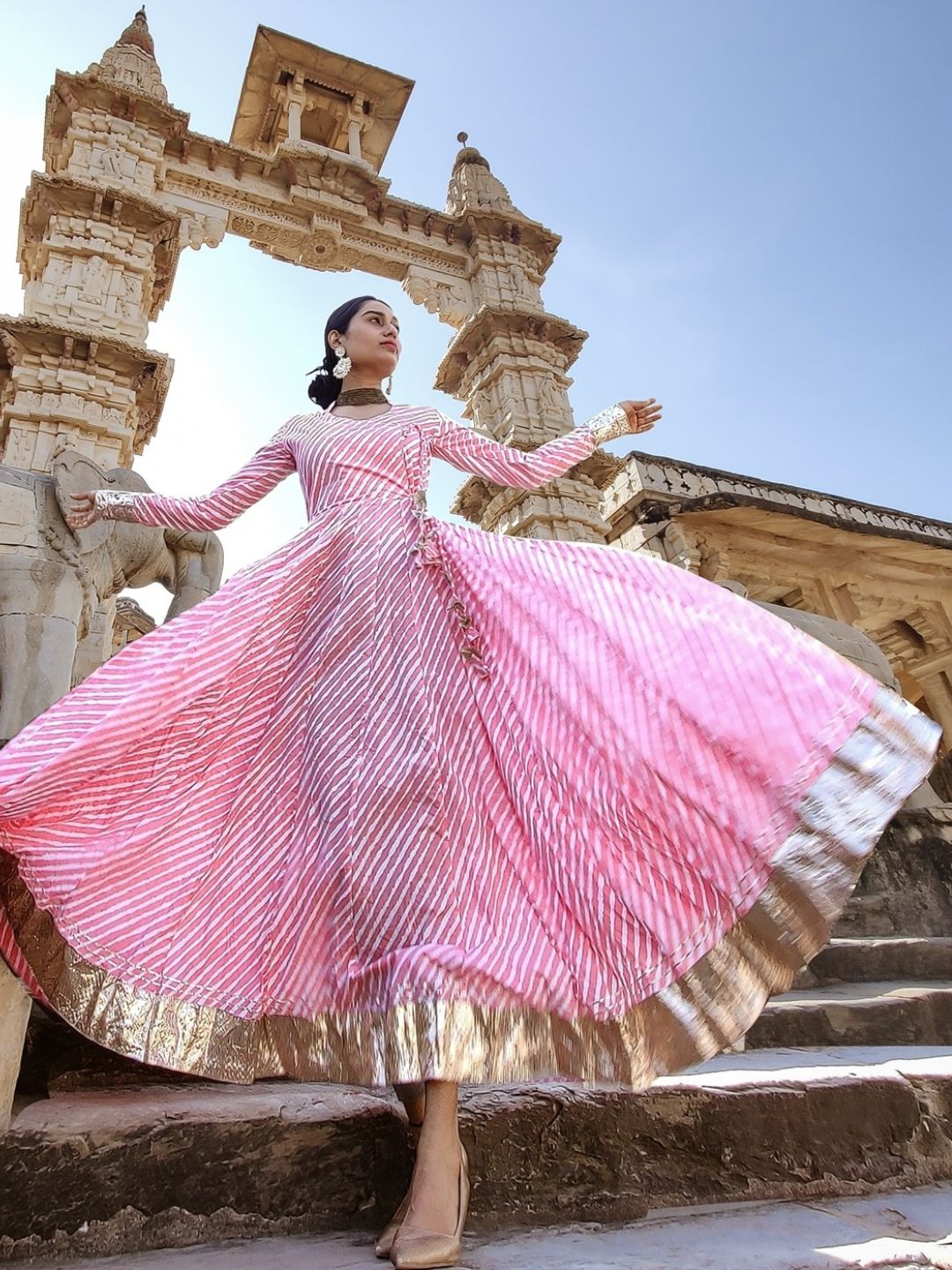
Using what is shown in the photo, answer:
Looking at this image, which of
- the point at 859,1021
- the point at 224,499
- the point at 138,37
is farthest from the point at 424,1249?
the point at 138,37

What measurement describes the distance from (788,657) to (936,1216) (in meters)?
0.82

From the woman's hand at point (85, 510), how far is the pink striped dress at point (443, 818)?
56 cm

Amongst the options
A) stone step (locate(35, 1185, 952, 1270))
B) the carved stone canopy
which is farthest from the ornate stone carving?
stone step (locate(35, 1185, 952, 1270))

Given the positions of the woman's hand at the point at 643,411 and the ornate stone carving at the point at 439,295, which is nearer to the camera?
the woman's hand at the point at 643,411

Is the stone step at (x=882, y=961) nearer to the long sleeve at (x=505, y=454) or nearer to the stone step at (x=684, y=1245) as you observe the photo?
the stone step at (x=684, y=1245)

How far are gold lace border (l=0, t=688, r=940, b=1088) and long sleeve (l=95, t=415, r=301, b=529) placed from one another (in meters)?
0.86

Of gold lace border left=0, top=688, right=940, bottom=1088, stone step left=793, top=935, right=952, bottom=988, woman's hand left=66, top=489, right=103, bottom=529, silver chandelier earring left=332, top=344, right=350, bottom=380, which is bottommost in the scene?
stone step left=793, top=935, right=952, bottom=988

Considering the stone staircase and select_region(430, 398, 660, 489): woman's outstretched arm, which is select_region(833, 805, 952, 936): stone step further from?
select_region(430, 398, 660, 489): woman's outstretched arm

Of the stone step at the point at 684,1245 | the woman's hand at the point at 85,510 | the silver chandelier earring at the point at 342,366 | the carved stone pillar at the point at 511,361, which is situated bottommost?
the stone step at the point at 684,1245

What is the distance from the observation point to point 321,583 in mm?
1499

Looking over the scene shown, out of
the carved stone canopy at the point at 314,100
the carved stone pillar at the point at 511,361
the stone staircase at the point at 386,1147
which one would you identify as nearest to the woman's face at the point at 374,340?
the stone staircase at the point at 386,1147

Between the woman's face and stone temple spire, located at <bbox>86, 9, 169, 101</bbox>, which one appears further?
stone temple spire, located at <bbox>86, 9, 169, 101</bbox>

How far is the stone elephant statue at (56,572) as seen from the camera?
106 inches

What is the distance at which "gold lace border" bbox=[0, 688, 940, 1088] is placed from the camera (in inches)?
42.8
